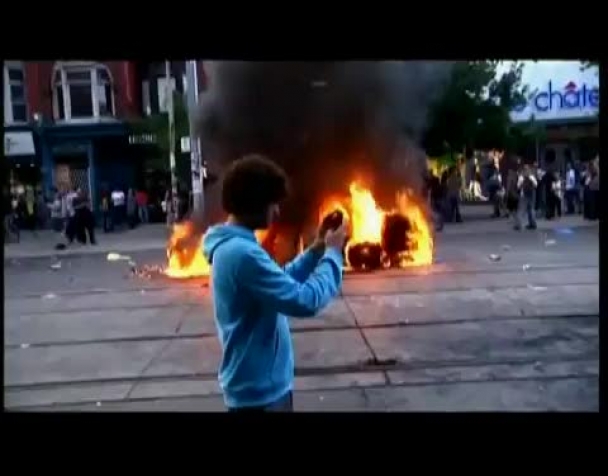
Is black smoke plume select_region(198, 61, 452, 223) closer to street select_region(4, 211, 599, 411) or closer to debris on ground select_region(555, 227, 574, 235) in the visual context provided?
street select_region(4, 211, 599, 411)

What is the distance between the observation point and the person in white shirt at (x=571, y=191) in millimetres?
16016

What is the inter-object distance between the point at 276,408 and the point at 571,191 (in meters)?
14.9

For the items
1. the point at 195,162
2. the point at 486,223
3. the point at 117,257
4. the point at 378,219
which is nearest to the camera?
the point at 378,219

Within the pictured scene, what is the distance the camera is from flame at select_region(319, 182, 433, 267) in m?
11.5

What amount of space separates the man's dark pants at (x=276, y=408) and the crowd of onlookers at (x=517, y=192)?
12.9 meters

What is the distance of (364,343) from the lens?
6402mm

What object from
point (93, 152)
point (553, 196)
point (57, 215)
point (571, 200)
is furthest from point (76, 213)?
point (571, 200)

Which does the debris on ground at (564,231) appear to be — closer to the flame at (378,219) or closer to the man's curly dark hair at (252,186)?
the flame at (378,219)

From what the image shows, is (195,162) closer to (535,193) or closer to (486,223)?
(535,193)
